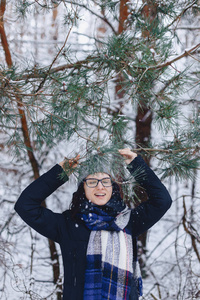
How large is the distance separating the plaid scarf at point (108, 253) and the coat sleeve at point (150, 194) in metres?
0.11

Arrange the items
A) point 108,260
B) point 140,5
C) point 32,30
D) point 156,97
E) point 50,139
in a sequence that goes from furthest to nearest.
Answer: point 32,30
point 140,5
point 50,139
point 156,97
point 108,260

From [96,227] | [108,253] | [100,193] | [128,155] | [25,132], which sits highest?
[25,132]

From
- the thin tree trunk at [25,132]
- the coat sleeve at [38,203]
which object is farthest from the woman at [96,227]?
the thin tree trunk at [25,132]

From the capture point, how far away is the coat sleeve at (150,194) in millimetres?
1647

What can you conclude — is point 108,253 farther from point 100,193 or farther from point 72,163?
point 72,163

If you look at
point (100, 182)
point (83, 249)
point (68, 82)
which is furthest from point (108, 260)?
point (68, 82)

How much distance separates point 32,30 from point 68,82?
3559 mm

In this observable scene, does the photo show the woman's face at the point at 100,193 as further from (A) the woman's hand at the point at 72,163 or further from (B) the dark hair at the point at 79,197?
(A) the woman's hand at the point at 72,163

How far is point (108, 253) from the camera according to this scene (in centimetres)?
163

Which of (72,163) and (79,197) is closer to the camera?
(72,163)

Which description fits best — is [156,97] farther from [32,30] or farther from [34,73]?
[32,30]

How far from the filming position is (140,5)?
2330 millimetres

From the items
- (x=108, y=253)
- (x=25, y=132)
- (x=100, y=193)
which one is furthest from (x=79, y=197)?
(x=25, y=132)

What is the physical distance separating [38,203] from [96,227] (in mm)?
329
